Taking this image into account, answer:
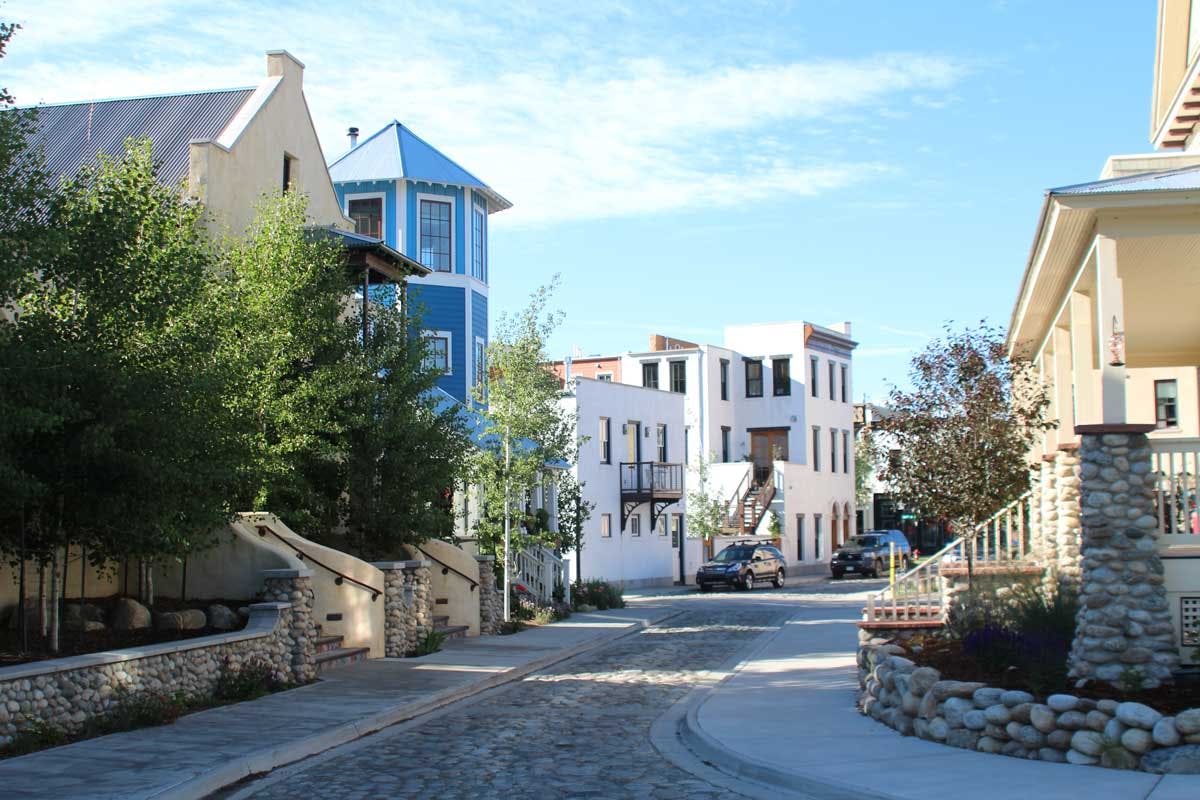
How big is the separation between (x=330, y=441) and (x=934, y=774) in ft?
41.4

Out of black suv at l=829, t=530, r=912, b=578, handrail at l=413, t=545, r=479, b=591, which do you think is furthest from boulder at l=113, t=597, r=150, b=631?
black suv at l=829, t=530, r=912, b=578

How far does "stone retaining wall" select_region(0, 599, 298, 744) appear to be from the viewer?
36.0 ft

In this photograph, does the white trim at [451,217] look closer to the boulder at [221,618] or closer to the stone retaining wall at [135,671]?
the boulder at [221,618]

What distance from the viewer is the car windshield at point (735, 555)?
139ft

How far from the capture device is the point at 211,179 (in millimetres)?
20875

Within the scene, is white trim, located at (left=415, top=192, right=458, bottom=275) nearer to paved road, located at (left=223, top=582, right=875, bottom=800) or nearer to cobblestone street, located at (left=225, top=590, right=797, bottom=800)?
paved road, located at (left=223, top=582, right=875, bottom=800)

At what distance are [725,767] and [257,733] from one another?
4.57 meters

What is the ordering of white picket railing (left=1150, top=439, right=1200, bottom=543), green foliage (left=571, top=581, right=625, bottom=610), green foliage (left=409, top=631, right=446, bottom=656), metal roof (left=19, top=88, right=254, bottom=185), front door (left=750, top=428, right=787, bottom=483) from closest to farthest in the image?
white picket railing (left=1150, top=439, right=1200, bottom=543), green foliage (left=409, top=631, right=446, bottom=656), metal roof (left=19, top=88, right=254, bottom=185), green foliage (left=571, top=581, right=625, bottom=610), front door (left=750, top=428, right=787, bottom=483)

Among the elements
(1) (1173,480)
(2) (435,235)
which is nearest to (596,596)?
(2) (435,235)

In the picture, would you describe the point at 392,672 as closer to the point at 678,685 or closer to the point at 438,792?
the point at 678,685

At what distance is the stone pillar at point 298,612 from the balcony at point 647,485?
27.9 m

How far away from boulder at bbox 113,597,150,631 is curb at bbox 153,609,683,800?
3.63 meters

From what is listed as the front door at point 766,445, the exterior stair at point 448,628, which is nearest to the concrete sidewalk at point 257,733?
the exterior stair at point 448,628

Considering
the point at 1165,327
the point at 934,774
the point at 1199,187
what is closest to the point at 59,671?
the point at 934,774
